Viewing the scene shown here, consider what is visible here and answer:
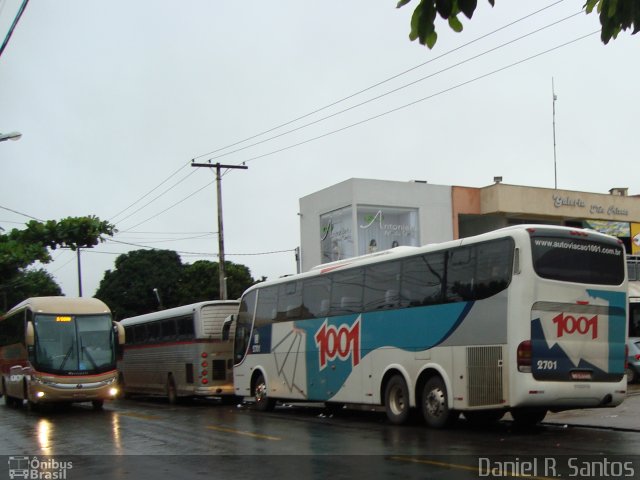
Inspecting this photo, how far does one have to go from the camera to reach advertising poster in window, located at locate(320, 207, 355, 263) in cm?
3488

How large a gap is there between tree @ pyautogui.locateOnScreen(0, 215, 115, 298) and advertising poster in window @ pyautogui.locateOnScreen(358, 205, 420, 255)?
49.9 ft

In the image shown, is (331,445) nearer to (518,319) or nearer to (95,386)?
(518,319)

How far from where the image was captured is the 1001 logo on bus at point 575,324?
13305mm

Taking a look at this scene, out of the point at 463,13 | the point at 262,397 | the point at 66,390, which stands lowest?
the point at 262,397

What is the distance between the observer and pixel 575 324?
13.5 m

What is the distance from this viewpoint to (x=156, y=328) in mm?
28688

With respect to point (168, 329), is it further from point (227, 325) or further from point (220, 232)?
point (220, 232)

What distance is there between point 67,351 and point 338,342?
900 centimetres

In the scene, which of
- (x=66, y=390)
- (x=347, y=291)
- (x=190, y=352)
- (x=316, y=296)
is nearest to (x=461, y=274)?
(x=347, y=291)

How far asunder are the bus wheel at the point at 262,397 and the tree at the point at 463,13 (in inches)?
671

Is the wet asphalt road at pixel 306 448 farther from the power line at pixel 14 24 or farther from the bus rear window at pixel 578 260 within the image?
the power line at pixel 14 24

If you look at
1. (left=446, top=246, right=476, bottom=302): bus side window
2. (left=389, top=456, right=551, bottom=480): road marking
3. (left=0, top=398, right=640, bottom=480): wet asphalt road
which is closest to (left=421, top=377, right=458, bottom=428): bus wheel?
(left=0, top=398, right=640, bottom=480): wet asphalt road

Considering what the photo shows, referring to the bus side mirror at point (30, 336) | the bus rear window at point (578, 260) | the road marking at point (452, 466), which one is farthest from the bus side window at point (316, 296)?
the bus side mirror at point (30, 336)

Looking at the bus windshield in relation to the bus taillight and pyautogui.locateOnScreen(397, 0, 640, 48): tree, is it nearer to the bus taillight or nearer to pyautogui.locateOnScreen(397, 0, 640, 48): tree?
the bus taillight
